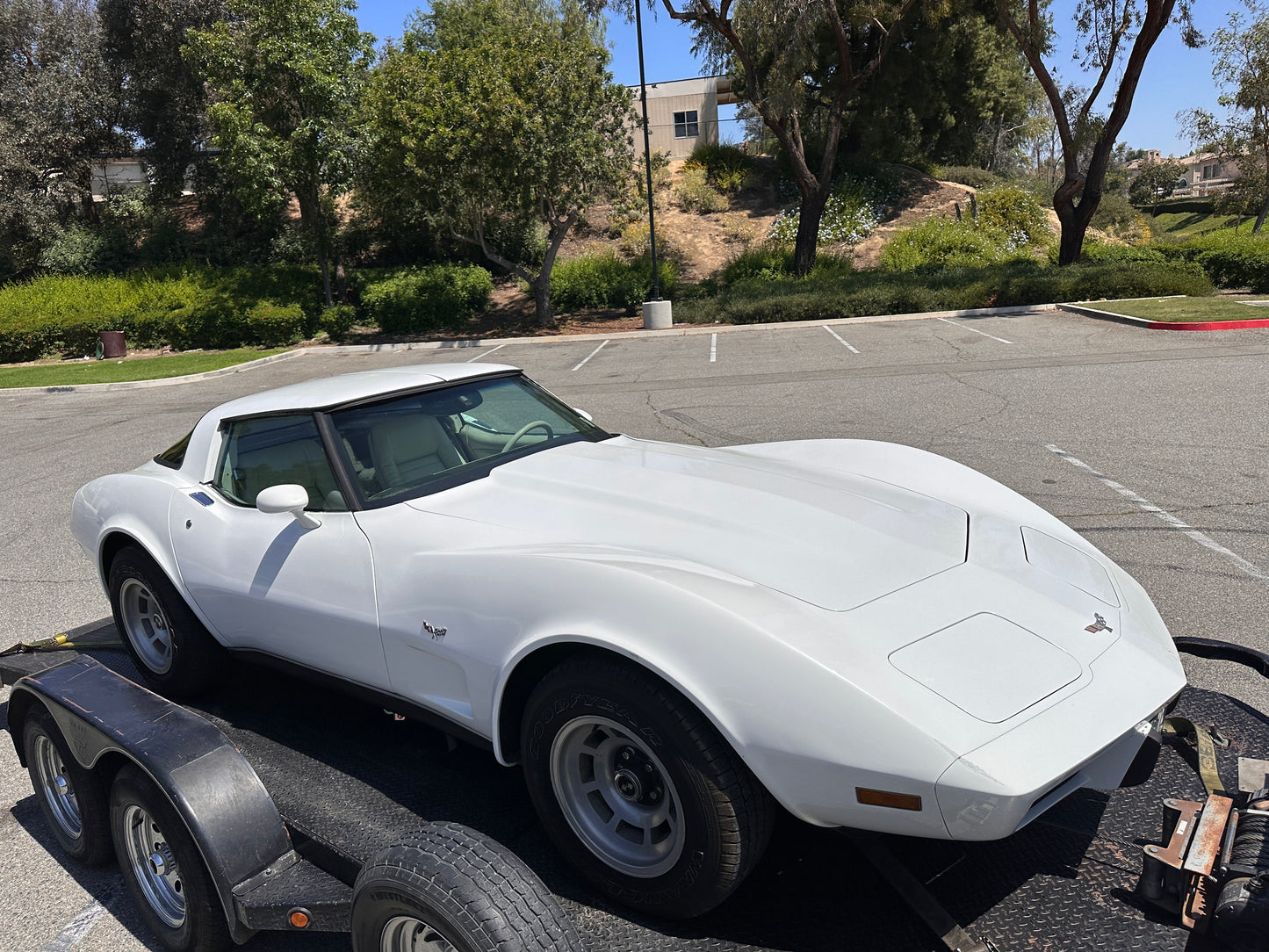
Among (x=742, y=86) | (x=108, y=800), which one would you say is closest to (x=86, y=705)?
(x=108, y=800)

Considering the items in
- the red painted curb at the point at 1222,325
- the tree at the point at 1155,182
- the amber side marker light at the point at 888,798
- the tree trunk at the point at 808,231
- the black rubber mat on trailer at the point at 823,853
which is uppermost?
the tree at the point at 1155,182

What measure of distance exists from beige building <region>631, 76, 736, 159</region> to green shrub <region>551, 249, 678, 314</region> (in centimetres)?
1916

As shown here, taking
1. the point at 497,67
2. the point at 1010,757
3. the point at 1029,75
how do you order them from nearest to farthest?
the point at 1010,757 → the point at 497,67 → the point at 1029,75

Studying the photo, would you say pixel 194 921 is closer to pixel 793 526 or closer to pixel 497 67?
pixel 793 526

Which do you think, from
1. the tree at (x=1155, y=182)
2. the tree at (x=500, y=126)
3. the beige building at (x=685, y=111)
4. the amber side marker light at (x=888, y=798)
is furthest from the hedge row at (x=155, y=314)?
the tree at (x=1155, y=182)

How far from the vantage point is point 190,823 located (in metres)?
2.35

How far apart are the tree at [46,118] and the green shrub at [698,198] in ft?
66.7

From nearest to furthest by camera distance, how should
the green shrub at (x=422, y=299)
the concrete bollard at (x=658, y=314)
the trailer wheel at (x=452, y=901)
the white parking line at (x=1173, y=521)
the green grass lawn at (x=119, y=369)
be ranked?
the trailer wheel at (x=452, y=901)
the white parking line at (x=1173, y=521)
the green grass lawn at (x=119, y=369)
the concrete bollard at (x=658, y=314)
the green shrub at (x=422, y=299)

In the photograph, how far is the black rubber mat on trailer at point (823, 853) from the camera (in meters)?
2.12

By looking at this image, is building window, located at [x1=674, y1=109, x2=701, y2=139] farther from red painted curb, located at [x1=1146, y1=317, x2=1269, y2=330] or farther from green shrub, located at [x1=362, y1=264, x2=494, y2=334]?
red painted curb, located at [x1=1146, y1=317, x2=1269, y2=330]

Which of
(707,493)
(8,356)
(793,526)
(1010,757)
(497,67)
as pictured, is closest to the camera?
(1010,757)

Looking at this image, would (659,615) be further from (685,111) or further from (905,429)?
(685,111)

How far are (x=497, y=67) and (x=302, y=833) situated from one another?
72.2ft

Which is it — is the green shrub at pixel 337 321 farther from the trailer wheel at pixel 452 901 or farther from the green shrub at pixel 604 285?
the trailer wheel at pixel 452 901
